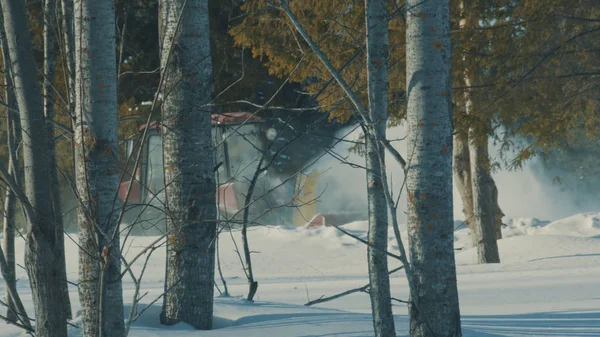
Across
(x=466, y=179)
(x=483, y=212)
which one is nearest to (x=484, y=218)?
(x=483, y=212)

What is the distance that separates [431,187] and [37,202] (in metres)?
1.98

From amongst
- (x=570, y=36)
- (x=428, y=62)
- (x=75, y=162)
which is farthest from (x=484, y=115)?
(x=75, y=162)

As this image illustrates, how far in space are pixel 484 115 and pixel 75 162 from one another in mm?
7473

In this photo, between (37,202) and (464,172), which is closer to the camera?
(37,202)

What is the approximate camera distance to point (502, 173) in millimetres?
30625

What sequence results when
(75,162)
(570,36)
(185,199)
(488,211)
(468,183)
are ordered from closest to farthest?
(75,162)
(185,199)
(570,36)
(488,211)
(468,183)

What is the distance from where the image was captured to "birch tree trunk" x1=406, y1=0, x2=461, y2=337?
3.69 metres

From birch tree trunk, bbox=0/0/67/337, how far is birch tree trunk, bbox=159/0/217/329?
1.35m

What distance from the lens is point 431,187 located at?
369cm

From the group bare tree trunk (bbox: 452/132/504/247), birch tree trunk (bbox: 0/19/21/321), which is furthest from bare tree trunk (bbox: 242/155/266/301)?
bare tree trunk (bbox: 452/132/504/247)

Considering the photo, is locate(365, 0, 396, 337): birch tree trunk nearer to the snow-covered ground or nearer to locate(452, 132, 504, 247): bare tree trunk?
the snow-covered ground

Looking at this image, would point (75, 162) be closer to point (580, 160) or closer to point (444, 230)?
point (444, 230)

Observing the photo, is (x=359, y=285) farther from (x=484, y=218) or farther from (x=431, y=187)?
(x=431, y=187)

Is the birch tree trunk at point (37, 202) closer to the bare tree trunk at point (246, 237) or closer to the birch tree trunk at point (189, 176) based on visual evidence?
the birch tree trunk at point (189, 176)
